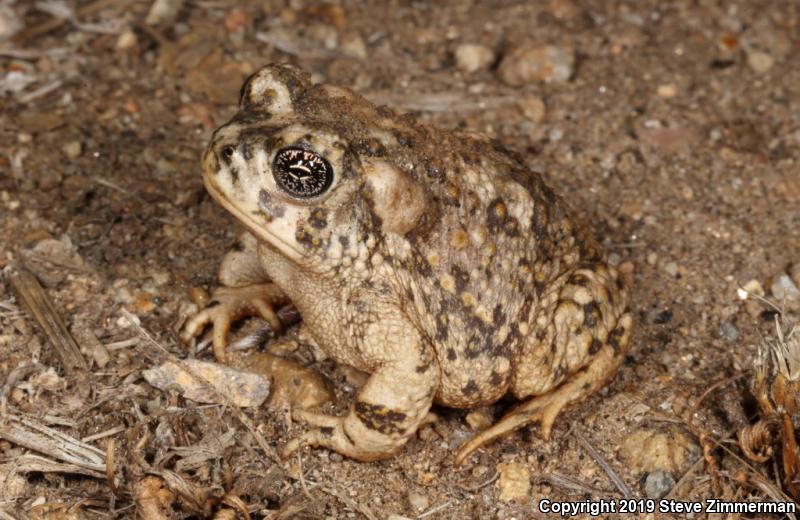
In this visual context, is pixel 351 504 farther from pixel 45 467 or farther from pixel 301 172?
pixel 301 172

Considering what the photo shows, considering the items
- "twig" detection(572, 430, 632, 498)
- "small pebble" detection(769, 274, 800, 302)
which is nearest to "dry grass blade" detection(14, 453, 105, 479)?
"twig" detection(572, 430, 632, 498)

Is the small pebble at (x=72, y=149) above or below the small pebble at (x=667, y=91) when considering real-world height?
below

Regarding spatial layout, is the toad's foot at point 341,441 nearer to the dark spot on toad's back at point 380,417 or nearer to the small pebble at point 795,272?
the dark spot on toad's back at point 380,417

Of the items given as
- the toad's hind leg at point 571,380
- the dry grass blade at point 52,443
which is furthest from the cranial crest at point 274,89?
the dry grass blade at point 52,443

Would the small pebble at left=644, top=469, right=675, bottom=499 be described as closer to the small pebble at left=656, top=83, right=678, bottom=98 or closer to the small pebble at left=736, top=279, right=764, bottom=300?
the small pebble at left=736, top=279, right=764, bottom=300

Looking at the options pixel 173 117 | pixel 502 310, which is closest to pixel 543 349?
pixel 502 310

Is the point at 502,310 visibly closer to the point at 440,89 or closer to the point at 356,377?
the point at 356,377
